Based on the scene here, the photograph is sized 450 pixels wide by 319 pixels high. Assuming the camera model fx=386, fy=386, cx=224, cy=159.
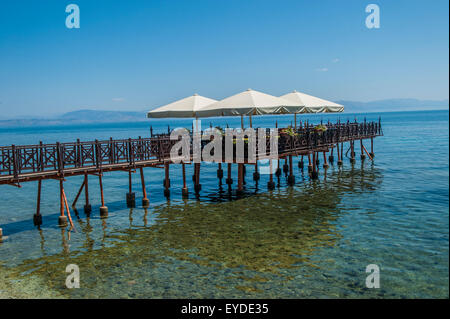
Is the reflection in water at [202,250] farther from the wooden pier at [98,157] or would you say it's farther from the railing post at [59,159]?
the railing post at [59,159]

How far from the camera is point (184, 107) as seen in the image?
24094mm

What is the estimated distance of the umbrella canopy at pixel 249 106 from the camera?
67.4ft

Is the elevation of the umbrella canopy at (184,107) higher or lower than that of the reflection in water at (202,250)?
higher

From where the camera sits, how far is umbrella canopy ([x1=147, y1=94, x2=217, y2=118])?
23.7 m

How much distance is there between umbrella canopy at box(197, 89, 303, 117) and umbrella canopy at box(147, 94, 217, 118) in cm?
100

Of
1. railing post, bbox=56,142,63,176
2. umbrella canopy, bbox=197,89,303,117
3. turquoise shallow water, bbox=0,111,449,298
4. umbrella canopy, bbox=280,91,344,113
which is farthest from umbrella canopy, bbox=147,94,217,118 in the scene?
railing post, bbox=56,142,63,176

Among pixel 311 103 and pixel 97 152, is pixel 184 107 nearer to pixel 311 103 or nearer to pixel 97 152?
pixel 97 152

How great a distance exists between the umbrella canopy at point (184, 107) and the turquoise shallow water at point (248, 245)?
539 cm

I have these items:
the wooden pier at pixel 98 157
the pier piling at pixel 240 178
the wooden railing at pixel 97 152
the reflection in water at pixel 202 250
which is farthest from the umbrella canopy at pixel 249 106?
the reflection in water at pixel 202 250

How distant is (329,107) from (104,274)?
1963 centimetres

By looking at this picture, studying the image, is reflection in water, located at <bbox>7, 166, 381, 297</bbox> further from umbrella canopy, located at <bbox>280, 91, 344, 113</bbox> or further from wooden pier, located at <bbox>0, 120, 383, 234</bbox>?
umbrella canopy, located at <bbox>280, 91, 344, 113</bbox>

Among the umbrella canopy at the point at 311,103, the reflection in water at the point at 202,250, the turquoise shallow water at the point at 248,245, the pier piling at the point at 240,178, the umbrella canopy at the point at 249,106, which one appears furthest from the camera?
the umbrella canopy at the point at 311,103

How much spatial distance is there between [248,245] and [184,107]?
11880 millimetres
